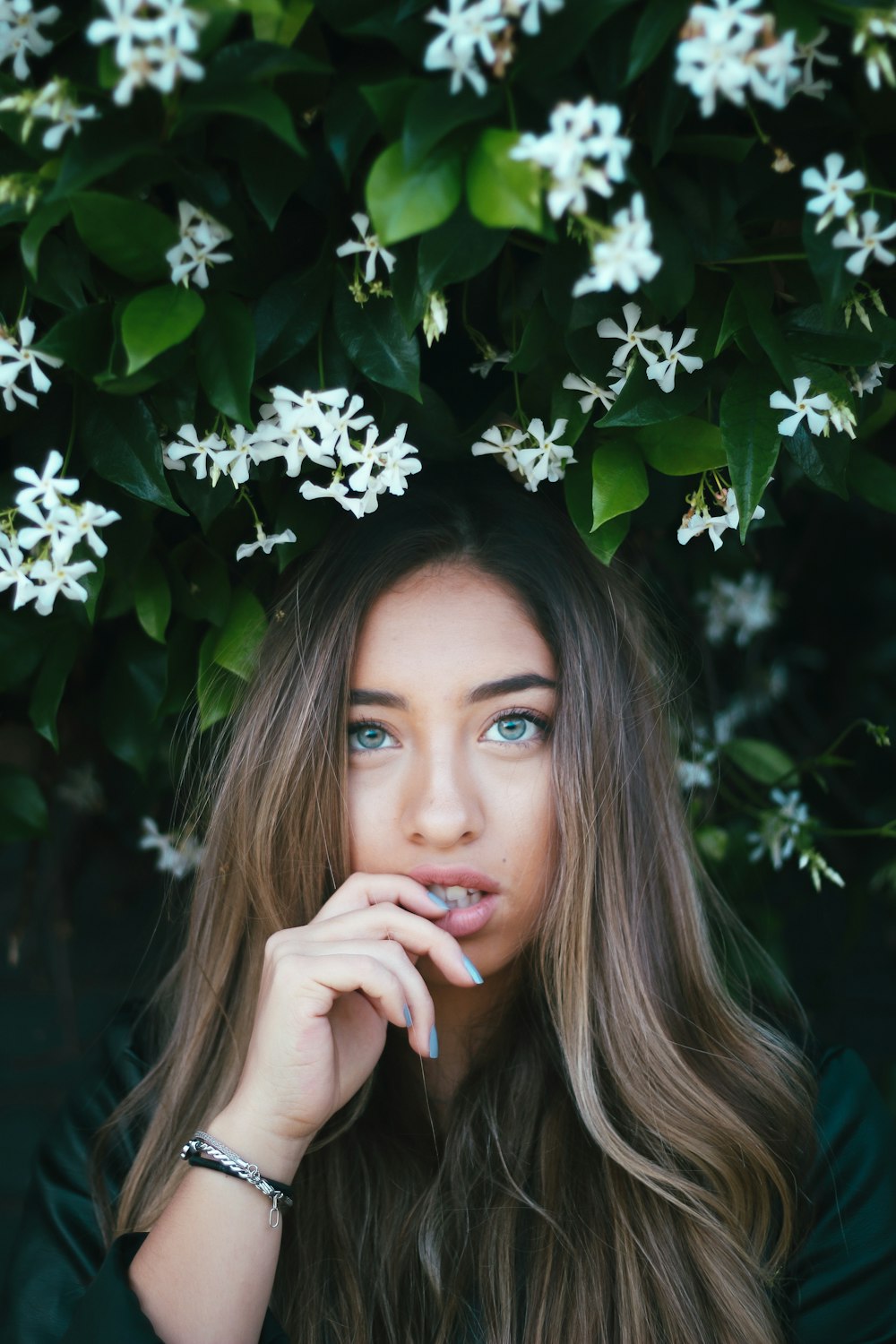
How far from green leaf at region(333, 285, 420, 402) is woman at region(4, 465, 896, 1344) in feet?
1.16

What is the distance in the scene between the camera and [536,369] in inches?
48.6

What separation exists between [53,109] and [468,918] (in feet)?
2.96

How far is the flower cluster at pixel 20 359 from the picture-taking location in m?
1.07

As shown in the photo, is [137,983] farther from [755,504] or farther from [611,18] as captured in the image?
[611,18]

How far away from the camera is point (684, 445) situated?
46.5 inches

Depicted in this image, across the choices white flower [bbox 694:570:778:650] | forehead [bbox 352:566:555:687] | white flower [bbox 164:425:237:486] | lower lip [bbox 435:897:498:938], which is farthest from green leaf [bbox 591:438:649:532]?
white flower [bbox 694:570:778:650]

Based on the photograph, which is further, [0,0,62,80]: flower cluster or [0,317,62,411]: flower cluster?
[0,317,62,411]: flower cluster

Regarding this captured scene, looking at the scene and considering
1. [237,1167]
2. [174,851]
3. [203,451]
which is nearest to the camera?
[203,451]

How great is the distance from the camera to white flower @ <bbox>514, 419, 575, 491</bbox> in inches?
47.5

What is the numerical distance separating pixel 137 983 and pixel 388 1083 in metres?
0.85

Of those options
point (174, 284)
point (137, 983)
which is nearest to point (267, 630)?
point (174, 284)

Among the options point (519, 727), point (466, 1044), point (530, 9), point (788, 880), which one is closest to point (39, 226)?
point (530, 9)

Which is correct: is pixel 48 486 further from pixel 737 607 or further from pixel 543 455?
pixel 737 607

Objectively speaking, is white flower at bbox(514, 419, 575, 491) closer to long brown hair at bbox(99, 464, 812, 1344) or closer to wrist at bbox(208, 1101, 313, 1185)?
long brown hair at bbox(99, 464, 812, 1344)
